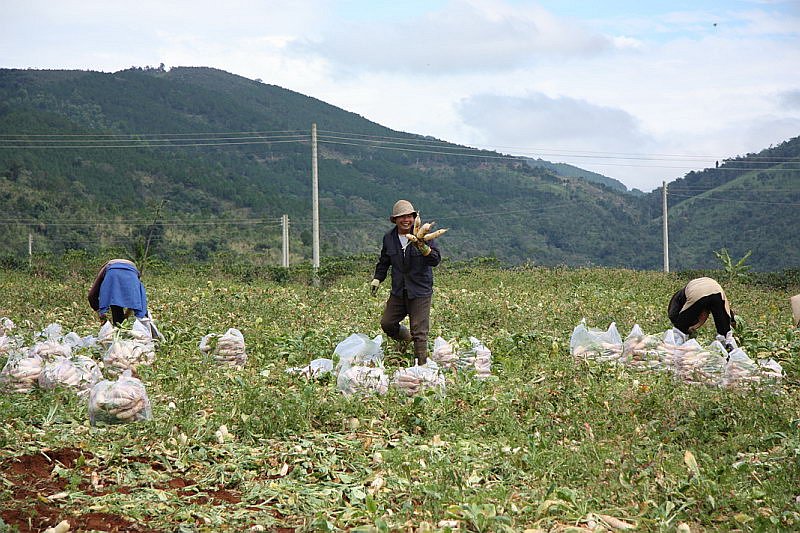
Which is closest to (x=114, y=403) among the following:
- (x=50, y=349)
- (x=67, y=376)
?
(x=67, y=376)

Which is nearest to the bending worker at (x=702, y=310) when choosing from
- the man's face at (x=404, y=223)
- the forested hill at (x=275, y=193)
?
the man's face at (x=404, y=223)

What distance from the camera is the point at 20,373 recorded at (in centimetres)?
591

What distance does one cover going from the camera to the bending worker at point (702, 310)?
24.8ft

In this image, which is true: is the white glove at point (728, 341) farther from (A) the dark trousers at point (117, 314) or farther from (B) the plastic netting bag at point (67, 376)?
(A) the dark trousers at point (117, 314)

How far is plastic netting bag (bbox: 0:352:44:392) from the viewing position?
5879mm

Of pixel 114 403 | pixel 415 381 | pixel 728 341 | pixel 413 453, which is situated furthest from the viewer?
pixel 728 341

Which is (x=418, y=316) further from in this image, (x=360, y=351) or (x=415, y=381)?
(x=415, y=381)

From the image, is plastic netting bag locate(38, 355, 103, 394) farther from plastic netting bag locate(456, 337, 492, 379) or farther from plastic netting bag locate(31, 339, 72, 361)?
plastic netting bag locate(456, 337, 492, 379)

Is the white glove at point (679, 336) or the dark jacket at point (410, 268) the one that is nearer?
the dark jacket at point (410, 268)

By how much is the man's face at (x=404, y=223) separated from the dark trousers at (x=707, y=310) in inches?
106

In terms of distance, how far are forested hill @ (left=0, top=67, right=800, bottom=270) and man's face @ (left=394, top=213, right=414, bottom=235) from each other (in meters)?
12.5

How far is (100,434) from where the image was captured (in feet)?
15.7

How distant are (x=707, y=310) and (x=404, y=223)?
115 inches

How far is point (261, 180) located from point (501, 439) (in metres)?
62.5
